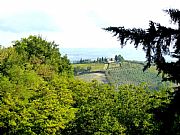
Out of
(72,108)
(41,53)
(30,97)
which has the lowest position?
(72,108)

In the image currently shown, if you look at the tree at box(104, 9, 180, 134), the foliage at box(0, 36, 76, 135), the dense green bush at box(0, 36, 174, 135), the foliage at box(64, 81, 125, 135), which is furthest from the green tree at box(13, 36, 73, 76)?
the tree at box(104, 9, 180, 134)

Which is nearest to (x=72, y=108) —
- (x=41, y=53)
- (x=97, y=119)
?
(x=97, y=119)

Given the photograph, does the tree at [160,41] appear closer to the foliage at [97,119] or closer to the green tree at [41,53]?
the foliage at [97,119]

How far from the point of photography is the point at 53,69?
97.1m

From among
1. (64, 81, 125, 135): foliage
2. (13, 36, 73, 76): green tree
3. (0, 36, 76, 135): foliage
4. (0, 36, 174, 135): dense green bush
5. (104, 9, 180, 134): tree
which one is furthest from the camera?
(13, 36, 73, 76): green tree

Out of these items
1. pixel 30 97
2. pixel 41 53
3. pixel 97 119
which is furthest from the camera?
pixel 41 53

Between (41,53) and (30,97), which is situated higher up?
(41,53)

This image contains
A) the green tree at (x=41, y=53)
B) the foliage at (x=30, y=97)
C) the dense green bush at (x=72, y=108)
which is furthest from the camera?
the green tree at (x=41, y=53)

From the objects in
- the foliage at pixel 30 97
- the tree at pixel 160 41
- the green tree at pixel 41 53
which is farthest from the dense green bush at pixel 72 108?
the tree at pixel 160 41

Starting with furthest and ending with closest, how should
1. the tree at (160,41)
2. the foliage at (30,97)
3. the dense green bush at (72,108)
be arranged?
the foliage at (30,97)
the dense green bush at (72,108)
the tree at (160,41)

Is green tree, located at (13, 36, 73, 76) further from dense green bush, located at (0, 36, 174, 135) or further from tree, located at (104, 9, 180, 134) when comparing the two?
tree, located at (104, 9, 180, 134)

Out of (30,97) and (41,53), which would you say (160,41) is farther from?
(41,53)

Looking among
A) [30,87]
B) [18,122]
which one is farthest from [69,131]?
[30,87]

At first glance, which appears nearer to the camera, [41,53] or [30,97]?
[30,97]
